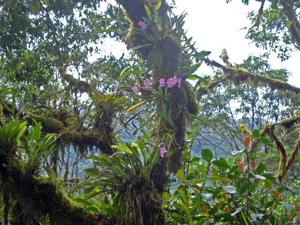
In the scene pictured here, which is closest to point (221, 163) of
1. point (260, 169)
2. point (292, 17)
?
point (260, 169)

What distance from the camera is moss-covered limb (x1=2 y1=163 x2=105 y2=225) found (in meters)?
2.59

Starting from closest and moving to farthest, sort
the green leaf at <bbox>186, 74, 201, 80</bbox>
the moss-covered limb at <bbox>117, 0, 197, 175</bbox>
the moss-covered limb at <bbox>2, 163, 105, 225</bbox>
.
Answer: the moss-covered limb at <bbox>2, 163, 105, 225</bbox>
the moss-covered limb at <bbox>117, 0, 197, 175</bbox>
the green leaf at <bbox>186, 74, 201, 80</bbox>

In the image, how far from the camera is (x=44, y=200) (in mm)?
2646

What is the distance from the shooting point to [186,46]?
10.9ft

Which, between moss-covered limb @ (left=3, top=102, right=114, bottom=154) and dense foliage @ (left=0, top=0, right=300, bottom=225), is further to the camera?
moss-covered limb @ (left=3, top=102, right=114, bottom=154)

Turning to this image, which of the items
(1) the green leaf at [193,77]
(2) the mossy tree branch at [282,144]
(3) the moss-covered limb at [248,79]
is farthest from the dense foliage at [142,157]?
(3) the moss-covered limb at [248,79]

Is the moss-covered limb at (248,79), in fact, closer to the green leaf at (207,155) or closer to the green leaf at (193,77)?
the green leaf at (193,77)

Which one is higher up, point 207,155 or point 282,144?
point 282,144

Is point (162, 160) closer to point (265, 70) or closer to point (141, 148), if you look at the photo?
point (141, 148)

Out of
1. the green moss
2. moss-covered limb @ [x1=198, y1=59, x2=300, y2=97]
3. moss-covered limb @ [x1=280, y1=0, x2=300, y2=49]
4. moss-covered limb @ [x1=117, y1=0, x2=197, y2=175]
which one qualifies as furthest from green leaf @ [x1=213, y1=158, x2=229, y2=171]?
moss-covered limb @ [x1=280, y1=0, x2=300, y2=49]

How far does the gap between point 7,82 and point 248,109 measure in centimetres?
965

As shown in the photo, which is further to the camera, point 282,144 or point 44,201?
point 282,144

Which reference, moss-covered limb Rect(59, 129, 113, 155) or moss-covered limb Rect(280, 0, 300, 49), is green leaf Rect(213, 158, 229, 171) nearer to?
moss-covered limb Rect(59, 129, 113, 155)

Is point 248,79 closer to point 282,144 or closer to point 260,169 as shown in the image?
point 282,144
